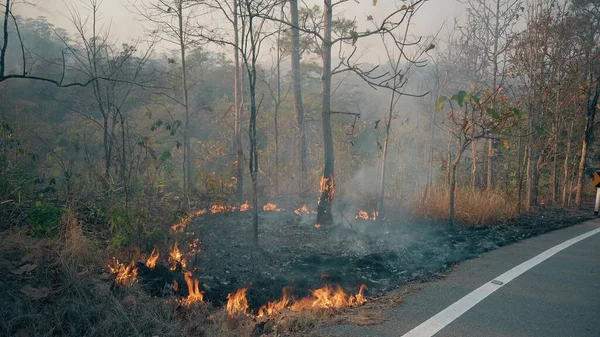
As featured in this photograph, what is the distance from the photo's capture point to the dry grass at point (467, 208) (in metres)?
9.76

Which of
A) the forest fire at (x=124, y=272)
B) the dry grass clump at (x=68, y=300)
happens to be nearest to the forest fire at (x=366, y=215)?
the forest fire at (x=124, y=272)

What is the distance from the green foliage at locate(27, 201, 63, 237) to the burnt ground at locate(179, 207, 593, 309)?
1.92 m

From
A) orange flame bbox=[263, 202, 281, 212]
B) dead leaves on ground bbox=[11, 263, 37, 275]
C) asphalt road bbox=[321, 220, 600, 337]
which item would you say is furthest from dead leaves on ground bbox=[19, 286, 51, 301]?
orange flame bbox=[263, 202, 281, 212]

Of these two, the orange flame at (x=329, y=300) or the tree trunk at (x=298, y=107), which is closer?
the orange flame at (x=329, y=300)

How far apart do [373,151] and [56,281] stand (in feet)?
68.6

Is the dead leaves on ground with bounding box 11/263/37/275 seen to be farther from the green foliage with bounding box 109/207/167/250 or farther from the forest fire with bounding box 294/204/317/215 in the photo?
Answer: the forest fire with bounding box 294/204/317/215

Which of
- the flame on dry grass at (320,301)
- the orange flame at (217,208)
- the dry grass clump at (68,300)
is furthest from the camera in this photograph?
the orange flame at (217,208)

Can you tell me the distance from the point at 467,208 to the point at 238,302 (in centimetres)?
702

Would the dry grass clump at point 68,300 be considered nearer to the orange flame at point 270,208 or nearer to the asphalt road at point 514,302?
the asphalt road at point 514,302

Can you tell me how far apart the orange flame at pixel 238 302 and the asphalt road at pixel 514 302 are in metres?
1.13

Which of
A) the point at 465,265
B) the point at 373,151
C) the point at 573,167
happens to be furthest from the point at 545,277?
A: the point at 373,151

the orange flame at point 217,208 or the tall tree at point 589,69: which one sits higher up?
the tall tree at point 589,69

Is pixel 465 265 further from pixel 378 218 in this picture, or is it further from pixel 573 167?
pixel 573 167

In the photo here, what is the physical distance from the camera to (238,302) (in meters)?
4.90
